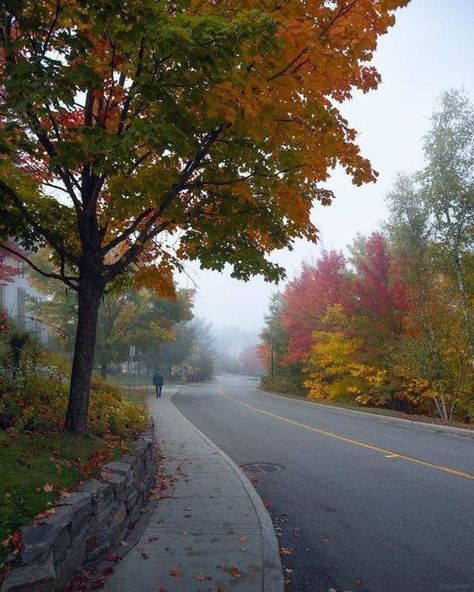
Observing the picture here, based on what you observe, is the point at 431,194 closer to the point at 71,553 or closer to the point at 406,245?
the point at 406,245

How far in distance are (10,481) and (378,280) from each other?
1956cm

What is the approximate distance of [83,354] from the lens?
672cm

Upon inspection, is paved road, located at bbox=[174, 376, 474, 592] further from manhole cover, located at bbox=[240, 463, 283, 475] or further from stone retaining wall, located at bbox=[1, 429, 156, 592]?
stone retaining wall, located at bbox=[1, 429, 156, 592]

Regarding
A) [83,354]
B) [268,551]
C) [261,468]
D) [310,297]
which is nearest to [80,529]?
[268,551]

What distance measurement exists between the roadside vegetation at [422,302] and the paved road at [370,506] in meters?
6.01

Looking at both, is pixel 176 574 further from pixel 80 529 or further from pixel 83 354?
pixel 83 354

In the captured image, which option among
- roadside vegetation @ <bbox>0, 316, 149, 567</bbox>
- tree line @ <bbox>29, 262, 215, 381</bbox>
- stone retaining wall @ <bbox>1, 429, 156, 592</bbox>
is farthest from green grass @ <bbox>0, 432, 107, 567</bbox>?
tree line @ <bbox>29, 262, 215, 381</bbox>

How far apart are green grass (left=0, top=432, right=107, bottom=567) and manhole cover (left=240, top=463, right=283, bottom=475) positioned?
3418 millimetres

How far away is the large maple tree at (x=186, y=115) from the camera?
4105 millimetres

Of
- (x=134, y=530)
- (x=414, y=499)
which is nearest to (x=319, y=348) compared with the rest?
(x=414, y=499)

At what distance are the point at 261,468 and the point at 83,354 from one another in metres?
4.42

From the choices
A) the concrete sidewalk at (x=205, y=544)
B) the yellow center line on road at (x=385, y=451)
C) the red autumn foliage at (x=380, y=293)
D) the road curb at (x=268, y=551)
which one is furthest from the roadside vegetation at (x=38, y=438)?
the red autumn foliage at (x=380, y=293)

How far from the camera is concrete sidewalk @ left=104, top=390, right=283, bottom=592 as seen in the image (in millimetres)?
3963

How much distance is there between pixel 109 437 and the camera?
7.08m
